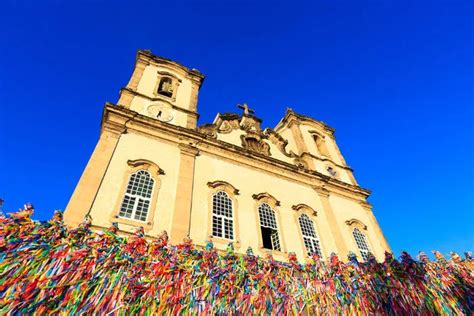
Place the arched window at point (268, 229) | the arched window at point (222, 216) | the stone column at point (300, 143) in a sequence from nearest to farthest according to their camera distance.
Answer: the arched window at point (222, 216), the arched window at point (268, 229), the stone column at point (300, 143)

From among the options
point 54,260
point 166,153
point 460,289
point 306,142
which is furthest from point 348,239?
point 54,260

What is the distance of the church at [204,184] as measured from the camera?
1095cm

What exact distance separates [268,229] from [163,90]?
466 inches

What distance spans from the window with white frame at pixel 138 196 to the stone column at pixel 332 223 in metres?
10.6

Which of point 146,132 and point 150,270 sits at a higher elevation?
point 146,132

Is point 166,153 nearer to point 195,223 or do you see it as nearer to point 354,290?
point 195,223

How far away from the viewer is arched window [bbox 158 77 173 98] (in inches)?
714

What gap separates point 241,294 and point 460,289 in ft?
30.3

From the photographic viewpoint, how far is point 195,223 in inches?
452

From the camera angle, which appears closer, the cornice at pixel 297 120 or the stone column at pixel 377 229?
the stone column at pixel 377 229

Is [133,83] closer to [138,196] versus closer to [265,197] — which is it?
[138,196]

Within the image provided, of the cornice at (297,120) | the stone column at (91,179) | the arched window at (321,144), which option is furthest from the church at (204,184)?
the cornice at (297,120)

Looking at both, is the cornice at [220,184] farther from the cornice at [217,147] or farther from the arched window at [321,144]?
the arched window at [321,144]

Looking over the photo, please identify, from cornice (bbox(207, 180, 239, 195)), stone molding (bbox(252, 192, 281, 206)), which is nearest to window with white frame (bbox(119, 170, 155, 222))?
cornice (bbox(207, 180, 239, 195))
